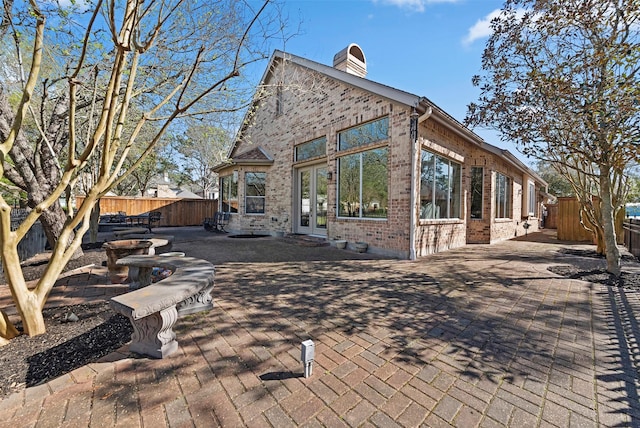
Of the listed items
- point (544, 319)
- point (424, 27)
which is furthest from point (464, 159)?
point (544, 319)

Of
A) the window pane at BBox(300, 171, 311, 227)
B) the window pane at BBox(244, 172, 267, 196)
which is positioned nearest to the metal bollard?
the window pane at BBox(300, 171, 311, 227)

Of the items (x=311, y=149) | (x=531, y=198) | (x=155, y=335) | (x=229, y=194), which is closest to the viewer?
(x=155, y=335)

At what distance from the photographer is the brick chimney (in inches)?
382

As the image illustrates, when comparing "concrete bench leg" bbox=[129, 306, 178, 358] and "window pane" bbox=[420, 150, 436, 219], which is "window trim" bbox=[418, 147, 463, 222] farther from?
"concrete bench leg" bbox=[129, 306, 178, 358]

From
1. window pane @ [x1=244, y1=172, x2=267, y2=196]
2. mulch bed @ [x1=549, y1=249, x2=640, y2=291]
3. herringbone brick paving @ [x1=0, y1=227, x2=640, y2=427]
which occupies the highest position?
window pane @ [x1=244, y1=172, x2=267, y2=196]

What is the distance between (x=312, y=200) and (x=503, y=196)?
27.3ft

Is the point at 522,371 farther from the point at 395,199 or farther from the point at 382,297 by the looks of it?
the point at 395,199

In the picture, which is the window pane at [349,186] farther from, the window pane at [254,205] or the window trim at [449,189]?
the window pane at [254,205]

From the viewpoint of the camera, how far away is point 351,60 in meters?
9.83

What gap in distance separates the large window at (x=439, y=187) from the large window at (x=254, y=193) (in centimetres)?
698

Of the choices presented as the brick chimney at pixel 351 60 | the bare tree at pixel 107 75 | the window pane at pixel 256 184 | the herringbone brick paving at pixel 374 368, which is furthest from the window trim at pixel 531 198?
the bare tree at pixel 107 75

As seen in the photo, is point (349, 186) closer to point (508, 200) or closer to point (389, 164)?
point (389, 164)

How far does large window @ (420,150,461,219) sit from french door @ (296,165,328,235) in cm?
321

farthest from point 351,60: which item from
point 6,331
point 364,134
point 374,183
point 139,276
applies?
point 6,331
